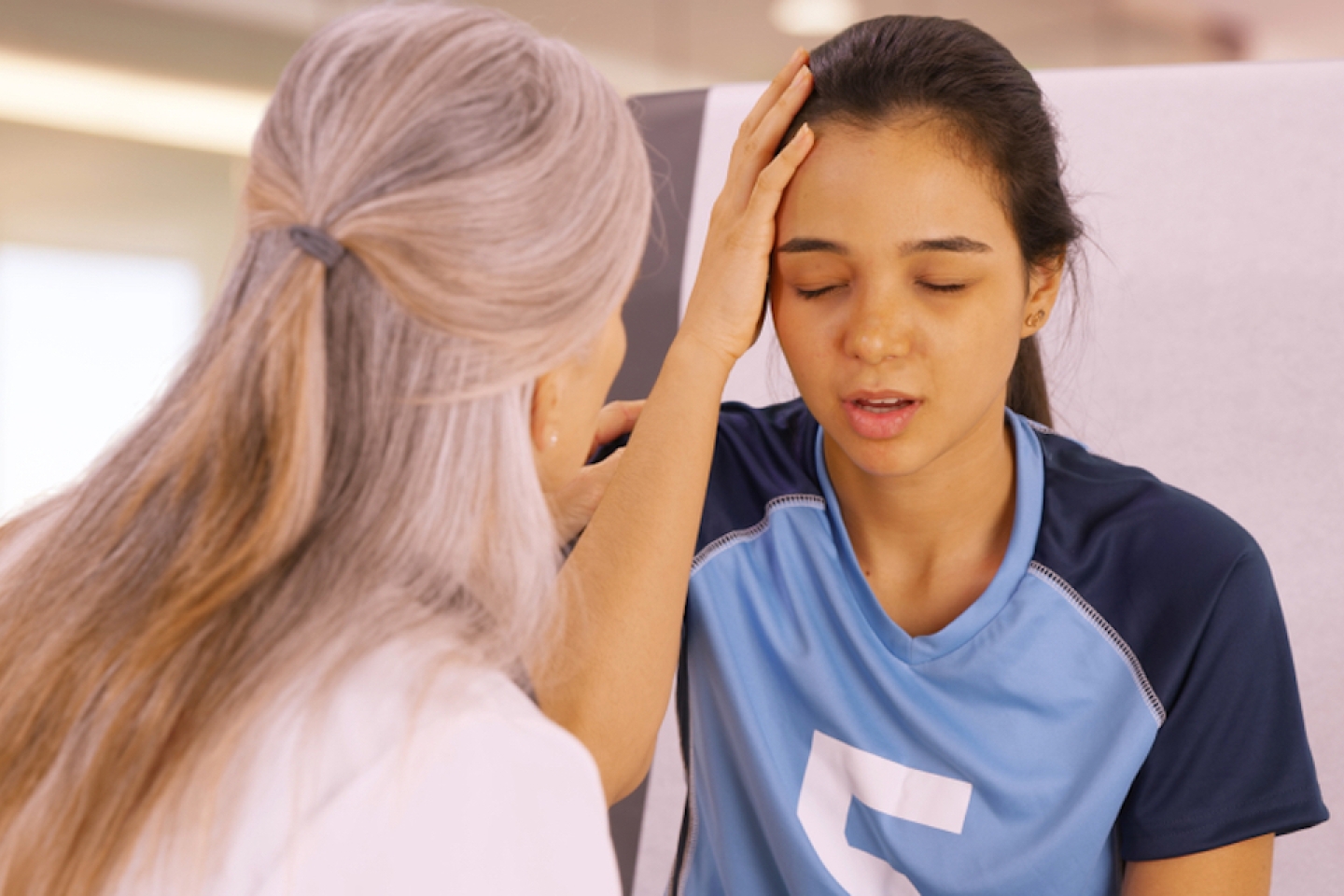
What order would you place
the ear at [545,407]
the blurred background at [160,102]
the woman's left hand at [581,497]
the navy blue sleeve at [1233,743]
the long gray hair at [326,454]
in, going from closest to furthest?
the long gray hair at [326,454] → the ear at [545,407] → the navy blue sleeve at [1233,743] → the woman's left hand at [581,497] → the blurred background at [160,102]

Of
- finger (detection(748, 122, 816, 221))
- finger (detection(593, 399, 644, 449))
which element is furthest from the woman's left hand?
finger (detection(748, 122, 816, 221))

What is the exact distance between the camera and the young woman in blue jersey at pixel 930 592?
80 centimetres

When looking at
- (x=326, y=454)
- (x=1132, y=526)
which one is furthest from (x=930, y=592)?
(x=326, y=454)

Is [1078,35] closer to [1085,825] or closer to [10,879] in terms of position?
[1085,825]

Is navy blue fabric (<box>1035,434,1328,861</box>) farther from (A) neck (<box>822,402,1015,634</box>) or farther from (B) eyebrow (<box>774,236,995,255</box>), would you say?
(B) eyebrow (<box>774,236,995,255</box>)

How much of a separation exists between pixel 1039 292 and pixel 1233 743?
0.35 meters

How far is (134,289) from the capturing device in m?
3.04

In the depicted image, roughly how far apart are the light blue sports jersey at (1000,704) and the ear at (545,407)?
316mm

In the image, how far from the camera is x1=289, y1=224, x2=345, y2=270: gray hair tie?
0.57 m

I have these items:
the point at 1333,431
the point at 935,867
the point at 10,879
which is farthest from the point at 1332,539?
the point at 10,879

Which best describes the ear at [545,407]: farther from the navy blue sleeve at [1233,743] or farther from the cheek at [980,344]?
the navy blue sleeve at [1233,743]

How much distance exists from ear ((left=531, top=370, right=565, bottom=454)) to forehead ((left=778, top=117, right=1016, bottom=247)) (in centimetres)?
29

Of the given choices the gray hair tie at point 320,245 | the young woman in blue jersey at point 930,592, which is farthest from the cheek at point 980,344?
the gray hair tie at point 320,245

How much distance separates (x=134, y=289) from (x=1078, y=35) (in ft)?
8.46
